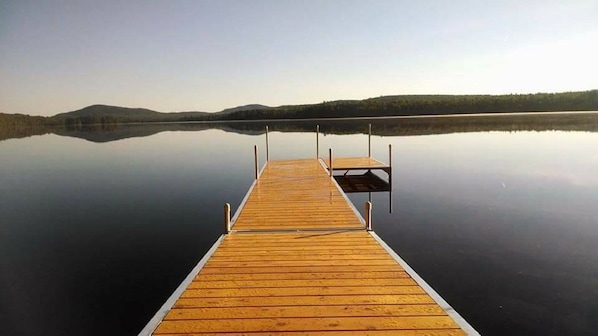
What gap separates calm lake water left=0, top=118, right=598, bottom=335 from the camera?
6.49 metres

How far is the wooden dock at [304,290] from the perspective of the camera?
Answer: 3.70m

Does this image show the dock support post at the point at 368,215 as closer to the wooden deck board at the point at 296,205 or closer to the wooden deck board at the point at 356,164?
the wooden deck board at the point at 296,205

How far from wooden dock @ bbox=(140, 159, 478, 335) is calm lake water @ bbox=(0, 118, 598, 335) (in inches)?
85.6

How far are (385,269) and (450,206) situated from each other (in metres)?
9.34

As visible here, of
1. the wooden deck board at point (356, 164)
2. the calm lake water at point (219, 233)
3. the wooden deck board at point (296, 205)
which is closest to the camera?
the calm lake water at point (219, 233)

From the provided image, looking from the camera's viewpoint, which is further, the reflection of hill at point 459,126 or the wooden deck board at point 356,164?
the reflection of hill at point 459,126

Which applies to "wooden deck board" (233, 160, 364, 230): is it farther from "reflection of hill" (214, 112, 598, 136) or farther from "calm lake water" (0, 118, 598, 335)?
"reflection of hill" (214, 112, 598, 136)

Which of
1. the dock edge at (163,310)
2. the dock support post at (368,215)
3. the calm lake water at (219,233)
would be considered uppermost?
the dock support post at (368,215)

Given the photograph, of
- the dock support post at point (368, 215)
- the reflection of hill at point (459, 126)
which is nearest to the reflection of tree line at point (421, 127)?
the reflection of hill at point (459, 126)

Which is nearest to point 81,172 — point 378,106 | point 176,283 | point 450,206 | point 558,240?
point 176,283

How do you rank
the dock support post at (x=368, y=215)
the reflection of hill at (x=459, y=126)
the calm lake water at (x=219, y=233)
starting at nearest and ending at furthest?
1. the calm lake water at (x=219, y=233)
2. the dock support post at (x=368, y=215)
3. the reflection of hill at (x=459, y=126)

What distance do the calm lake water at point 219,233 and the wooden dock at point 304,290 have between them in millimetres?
2175

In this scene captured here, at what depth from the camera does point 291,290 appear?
4520 millimetres

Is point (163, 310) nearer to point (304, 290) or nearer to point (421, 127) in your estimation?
point (304, 290)
